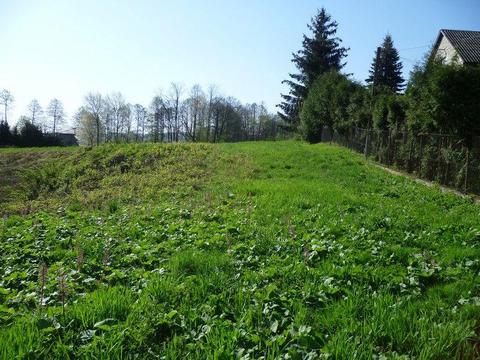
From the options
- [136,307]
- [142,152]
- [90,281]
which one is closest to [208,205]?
[90,281]

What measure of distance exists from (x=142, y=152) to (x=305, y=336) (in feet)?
69.4

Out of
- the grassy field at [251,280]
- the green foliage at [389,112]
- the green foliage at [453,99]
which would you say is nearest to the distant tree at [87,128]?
the green foliage at [389,112]

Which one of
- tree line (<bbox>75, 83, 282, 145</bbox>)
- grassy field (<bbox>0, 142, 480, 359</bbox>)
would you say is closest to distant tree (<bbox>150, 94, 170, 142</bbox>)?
tree line (<bbox>75, 83, 282, 145</bbox>)

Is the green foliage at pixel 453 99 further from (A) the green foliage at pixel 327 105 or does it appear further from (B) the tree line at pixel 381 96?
(A) the green foliage at pixel 327 105

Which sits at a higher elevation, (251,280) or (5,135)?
(5,135)

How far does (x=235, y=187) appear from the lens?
A: 11.9 meters

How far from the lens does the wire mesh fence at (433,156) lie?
1213cm

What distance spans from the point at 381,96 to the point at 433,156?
7893 mm

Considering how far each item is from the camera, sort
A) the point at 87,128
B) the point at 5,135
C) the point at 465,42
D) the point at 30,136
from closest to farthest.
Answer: the point at 465,42, the point at 5,135, the point at 30,136, the point at 87,128

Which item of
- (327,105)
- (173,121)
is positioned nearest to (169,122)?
(173,121)

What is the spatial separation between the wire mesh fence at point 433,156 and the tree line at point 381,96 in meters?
0.45

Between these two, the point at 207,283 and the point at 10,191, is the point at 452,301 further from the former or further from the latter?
the point at 10,191

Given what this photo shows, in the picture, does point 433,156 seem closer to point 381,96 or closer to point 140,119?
point 381,96

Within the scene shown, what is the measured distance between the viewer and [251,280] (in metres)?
4.44
